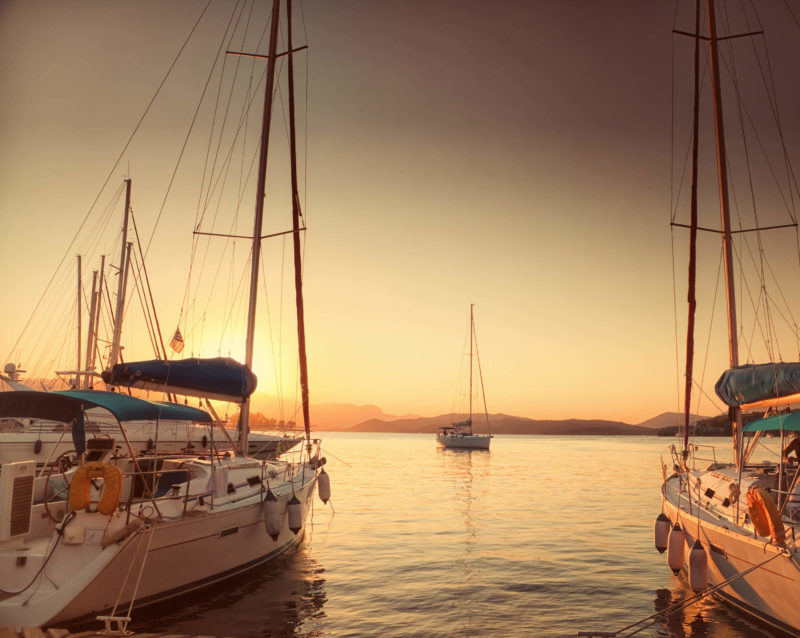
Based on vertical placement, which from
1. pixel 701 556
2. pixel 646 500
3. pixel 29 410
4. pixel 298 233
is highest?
pixel 298 233

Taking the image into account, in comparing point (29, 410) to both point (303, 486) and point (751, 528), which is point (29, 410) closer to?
point (303, 486)

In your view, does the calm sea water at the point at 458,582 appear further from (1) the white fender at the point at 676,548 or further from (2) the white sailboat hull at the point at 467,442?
(2) the white sailboat hull at the point at 467,442

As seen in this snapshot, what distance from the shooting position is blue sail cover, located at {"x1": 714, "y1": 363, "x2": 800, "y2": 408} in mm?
11734

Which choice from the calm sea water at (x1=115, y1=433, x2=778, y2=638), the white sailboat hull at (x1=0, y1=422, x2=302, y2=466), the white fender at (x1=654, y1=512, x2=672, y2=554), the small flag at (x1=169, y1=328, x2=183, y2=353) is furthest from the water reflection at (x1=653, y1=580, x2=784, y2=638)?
the small flag at (x1=169, y1=328, x2=183, y2=353)

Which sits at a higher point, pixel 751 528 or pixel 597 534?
pixel 751 528

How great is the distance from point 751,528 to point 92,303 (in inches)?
1389

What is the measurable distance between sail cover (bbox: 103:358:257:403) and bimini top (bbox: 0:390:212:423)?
1.07m

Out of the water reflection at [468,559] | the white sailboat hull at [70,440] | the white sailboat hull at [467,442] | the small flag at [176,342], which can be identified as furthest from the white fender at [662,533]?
the white sailboat hull at [467,442]

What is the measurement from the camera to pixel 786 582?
8.91 meters

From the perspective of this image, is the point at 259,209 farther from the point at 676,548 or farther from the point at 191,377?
the point at 676,548

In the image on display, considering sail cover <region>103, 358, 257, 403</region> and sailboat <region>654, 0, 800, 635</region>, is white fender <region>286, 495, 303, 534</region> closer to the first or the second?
sail cover <region>103, 358, 257, 403</region>

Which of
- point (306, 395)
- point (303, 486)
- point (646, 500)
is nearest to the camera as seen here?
point (303, 486)

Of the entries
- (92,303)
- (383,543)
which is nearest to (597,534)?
(383,543)

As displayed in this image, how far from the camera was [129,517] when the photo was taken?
10062 mm
